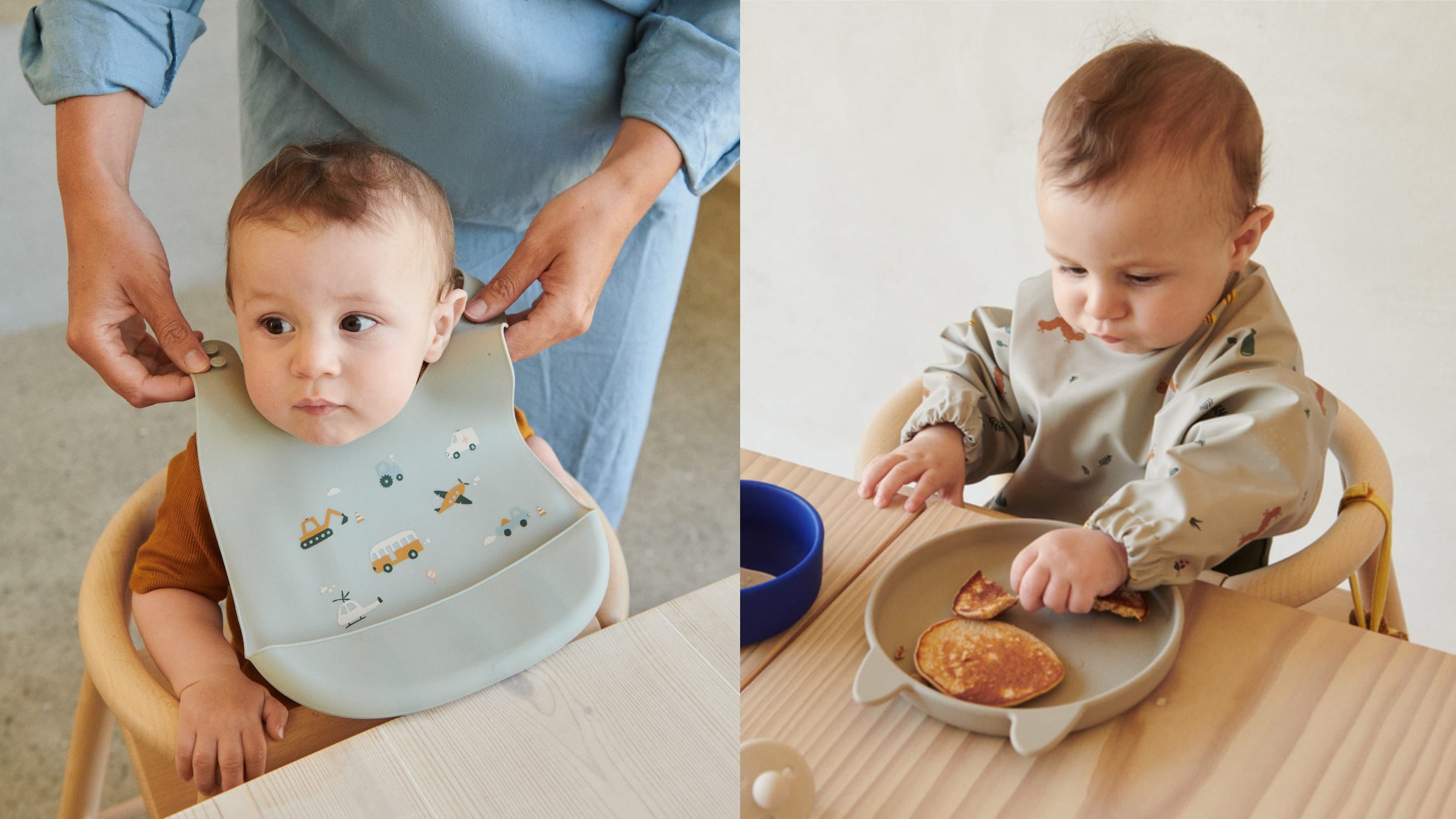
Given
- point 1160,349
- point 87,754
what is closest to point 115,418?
point 87,754

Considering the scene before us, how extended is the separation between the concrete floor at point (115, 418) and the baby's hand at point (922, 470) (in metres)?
0.38

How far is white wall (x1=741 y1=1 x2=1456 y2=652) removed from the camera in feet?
1.86

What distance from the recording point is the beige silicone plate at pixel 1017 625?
10.5 inches

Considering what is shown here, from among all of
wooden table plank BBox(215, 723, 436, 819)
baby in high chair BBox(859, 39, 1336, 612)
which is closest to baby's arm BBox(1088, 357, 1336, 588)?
baby in high chair BBox(859, 39, 1336, 612)

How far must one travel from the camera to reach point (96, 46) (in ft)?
1.35

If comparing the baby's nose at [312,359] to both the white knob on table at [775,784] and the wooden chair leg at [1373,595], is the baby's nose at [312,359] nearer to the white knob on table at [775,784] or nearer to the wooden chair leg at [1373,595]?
the white knob on table at [775,784]

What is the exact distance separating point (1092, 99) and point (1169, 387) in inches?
5.9

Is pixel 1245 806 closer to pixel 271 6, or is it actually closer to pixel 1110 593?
pixel 1110 593

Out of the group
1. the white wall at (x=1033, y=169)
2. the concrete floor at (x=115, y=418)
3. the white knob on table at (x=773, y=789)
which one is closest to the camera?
the white knob on table at (x=773, y=789)

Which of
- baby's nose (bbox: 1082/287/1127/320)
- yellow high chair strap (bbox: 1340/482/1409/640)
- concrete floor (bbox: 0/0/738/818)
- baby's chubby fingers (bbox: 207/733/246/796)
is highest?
baby's nose (bbox: 1082/287/1127/320)

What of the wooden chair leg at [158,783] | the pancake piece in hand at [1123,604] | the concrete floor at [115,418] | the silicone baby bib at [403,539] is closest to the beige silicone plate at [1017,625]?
→ the pancake piece in hand at [1123,604]

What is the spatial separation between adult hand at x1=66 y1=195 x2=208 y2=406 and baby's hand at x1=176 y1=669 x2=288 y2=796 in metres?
0.13

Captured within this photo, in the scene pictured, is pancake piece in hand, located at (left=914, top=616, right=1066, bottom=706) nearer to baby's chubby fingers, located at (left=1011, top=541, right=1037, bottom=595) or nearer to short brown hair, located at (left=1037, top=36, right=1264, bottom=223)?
baby's chubby fingers, located at (left=1011, top=541, right=1037, bottom=595)

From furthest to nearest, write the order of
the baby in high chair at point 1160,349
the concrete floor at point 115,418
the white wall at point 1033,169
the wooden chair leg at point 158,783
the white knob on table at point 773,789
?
the concrete floor at point 115,418 < the white wall at point 1033,169 < the wooden chair leg at point 158,783 < the baby in high chair at point 1160,349 < the white knob on table at point 773,789
